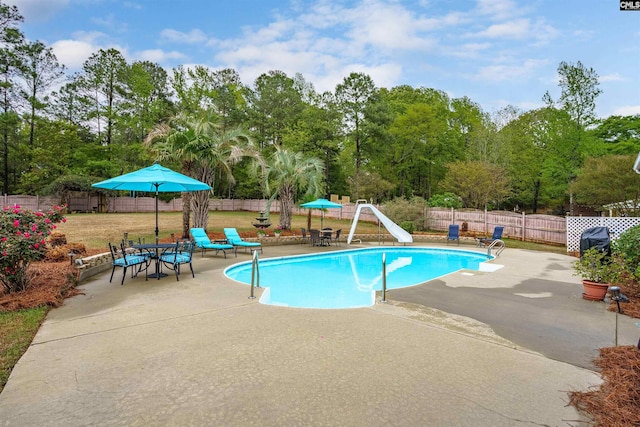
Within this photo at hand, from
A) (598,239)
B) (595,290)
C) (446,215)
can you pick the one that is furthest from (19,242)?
(446,215)

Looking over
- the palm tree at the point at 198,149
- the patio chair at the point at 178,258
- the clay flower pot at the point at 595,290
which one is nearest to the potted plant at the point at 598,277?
the clay flower pot at the point at 595,290

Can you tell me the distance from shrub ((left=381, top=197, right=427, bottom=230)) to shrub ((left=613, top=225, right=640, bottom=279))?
13.0m

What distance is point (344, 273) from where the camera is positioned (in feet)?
34.0

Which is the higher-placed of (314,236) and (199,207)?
(199,207)

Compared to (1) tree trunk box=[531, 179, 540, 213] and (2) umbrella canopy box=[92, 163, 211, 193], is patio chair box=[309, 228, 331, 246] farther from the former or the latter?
(1) tree trunk box=[531, 179, 540, 213]

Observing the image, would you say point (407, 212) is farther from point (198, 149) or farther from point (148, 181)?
point (148, 181)

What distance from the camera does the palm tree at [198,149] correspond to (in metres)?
11.9

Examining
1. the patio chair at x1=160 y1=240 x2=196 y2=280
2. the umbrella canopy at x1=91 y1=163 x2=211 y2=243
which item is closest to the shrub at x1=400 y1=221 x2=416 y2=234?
the umbrella canopy at x1=91 y1=163 x2=211 y2=243

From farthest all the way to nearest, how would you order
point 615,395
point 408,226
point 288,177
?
point 408,226 < point 288,177 < point 615,395

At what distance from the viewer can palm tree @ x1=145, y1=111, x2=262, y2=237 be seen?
11.9 meters

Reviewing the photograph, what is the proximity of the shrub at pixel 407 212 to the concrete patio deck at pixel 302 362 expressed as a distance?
13669 mm

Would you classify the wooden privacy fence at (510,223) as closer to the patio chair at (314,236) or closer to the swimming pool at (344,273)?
the swimming pool at (344,273)

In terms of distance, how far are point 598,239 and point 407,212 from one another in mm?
11575

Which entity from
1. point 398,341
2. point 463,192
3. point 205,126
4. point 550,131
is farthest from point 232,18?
point 550,131
